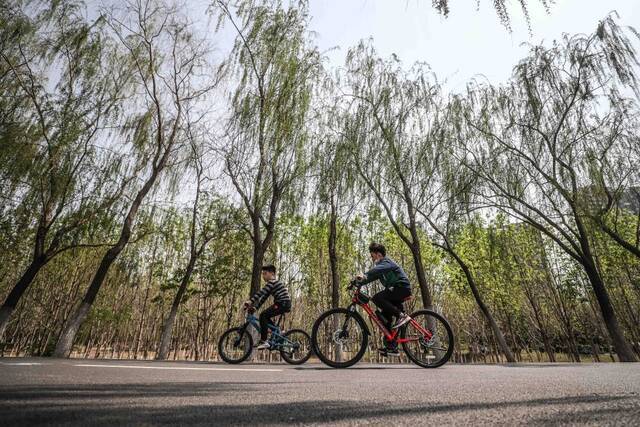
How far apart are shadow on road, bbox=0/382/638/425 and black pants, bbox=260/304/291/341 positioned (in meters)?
4.52

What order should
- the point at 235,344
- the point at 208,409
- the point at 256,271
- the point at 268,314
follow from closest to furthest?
the point at 208,409
the point at 268,314
the point at 235,344
the point at 256,271

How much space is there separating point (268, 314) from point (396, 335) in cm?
273

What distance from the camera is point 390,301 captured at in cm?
516

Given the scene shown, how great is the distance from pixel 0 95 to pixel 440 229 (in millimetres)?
15889

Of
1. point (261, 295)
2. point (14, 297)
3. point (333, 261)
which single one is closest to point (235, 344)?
point (261, 295)

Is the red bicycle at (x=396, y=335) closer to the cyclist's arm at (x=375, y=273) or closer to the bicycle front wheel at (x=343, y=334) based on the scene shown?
the bicycle front wheel at (x=343, y=334)

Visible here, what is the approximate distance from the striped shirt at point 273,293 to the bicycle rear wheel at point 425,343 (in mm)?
2461

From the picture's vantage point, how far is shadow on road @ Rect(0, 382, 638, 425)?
1.44 m

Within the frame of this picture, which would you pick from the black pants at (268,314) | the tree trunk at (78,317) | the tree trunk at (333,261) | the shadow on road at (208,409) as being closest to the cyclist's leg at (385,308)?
the black pants at (268,314)

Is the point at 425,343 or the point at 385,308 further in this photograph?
the point at 425,343

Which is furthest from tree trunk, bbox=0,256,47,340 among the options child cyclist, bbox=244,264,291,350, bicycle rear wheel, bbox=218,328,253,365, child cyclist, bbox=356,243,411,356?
child cyclist, bbox=356,243,411,356

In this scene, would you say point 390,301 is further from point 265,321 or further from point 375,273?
point 265,321

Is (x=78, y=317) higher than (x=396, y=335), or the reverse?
(x=78, y=317)

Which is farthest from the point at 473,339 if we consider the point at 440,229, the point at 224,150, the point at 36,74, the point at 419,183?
the point at 36,74
